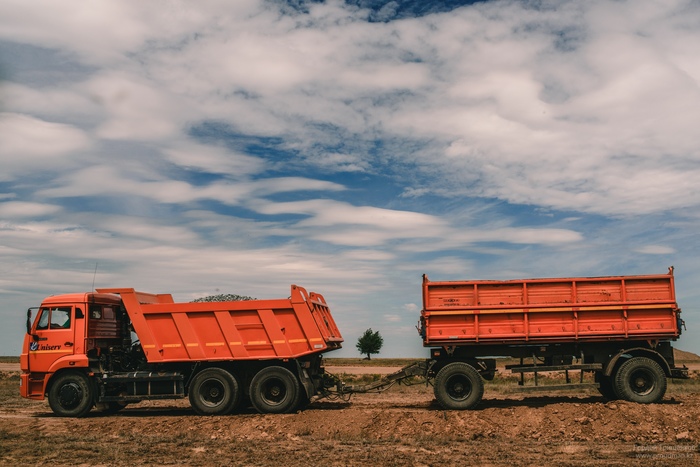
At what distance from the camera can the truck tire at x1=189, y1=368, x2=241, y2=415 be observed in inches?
639

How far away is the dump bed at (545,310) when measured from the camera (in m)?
16.0

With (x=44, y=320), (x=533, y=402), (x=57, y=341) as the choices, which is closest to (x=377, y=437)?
(x=533, y=402)

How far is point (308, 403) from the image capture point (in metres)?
17.2

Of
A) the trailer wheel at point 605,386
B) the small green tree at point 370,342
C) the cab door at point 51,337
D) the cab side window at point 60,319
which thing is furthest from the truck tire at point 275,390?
the small green tree at point 370,342

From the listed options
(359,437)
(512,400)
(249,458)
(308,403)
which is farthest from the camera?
(512,400)

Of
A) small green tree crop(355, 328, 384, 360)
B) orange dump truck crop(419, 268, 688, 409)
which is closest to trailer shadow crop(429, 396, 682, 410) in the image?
orange dump truck crop(419, 268, 688, 409)

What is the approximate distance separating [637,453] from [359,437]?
542 cm

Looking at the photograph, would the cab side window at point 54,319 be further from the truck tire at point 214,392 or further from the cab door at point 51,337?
the truck tire at point 214,392

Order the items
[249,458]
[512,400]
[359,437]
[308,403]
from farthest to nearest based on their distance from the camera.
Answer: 1. [512,400]
2. [308,403]
3. [359,437]
4. [249,458]

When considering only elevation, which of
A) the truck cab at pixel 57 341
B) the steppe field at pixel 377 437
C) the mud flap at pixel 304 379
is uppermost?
the truck cab at pixel 57 341

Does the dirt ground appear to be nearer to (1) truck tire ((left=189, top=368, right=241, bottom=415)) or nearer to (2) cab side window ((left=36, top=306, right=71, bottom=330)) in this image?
(1) truck tire ((left=189, top=368, right=241, bottom=415))

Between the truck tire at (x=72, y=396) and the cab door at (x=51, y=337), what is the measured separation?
599mm

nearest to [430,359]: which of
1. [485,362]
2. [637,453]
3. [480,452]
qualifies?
[485,362]

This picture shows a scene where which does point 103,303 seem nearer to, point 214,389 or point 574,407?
point 214,389
